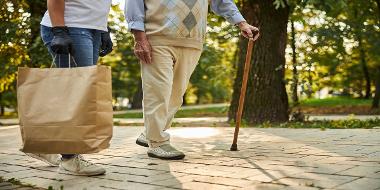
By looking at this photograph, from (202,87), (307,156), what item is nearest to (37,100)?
(307,156)

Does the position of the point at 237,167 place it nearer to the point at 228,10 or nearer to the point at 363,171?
the point at 363,171

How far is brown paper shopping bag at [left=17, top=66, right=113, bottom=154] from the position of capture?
338 centimetres

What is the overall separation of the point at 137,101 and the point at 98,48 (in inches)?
1030

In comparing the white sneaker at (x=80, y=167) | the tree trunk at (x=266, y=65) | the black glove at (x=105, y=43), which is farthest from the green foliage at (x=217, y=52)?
the white sneaker at (x=80, y=167)

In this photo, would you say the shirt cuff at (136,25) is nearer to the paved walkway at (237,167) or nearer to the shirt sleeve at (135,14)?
the shirt sleeve at (135,14)

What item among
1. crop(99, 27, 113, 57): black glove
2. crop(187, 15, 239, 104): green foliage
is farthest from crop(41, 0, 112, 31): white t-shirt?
crop(187, 15, 239, 104): green foliage

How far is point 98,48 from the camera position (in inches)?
162

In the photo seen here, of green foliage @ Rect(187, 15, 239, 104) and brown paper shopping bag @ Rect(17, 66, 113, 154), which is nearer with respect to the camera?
brown paper shopping bag @ Rect(17, 66, 113, 154)

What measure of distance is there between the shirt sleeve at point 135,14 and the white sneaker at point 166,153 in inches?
42.7

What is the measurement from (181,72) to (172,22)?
0.51 meters

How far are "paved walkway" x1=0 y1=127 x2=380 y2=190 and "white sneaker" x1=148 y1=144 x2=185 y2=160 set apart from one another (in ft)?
0.22

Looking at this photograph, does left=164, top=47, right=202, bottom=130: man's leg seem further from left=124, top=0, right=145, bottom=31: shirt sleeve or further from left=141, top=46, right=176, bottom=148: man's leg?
left=124, top=0, right=145, bottom=31: shirt sleeve

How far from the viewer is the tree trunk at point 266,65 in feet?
31.5

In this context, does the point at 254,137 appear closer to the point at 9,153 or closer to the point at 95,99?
the point at 9,153
